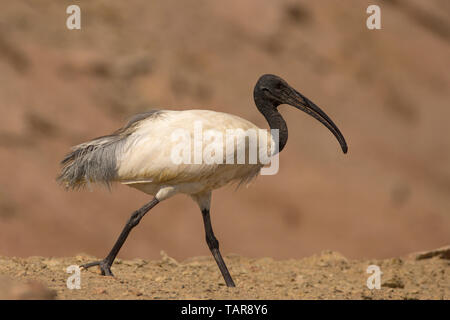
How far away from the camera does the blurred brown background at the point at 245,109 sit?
55.8 feet

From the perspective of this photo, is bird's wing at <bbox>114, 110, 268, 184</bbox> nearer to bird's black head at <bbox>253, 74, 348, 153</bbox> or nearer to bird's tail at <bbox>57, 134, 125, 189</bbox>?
bird's tail at <bbox>57, 134, 125, 189</bbox>

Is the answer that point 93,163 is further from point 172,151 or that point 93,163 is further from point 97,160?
point 172,151

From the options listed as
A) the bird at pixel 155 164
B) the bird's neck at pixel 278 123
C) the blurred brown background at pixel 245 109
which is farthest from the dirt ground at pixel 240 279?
the blurred brown background at pixel 245 109

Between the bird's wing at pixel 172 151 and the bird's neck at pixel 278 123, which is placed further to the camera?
the bird's neck at pixel 278 123

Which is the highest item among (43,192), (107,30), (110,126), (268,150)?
(107,30)

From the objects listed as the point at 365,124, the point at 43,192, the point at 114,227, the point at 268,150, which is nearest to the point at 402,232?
the point at 365,124

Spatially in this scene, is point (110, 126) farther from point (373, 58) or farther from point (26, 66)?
point (373, 58)

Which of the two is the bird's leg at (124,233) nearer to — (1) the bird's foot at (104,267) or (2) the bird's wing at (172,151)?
(1) the bird's foot at (104,267)

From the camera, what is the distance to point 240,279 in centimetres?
839

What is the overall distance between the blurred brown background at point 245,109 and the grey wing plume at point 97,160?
8636 mm

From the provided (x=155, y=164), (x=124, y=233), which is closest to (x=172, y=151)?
(x=155, y=164)

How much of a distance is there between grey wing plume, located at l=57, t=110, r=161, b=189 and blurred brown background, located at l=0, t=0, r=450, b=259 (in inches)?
340

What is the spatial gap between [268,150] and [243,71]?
1331 cm

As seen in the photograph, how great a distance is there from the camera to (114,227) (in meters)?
16.9
